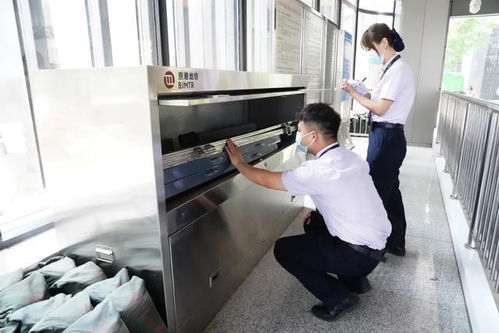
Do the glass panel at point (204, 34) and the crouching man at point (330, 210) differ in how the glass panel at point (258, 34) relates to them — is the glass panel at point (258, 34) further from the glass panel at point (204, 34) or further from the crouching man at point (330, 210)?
the crouching man at point (330, 210)

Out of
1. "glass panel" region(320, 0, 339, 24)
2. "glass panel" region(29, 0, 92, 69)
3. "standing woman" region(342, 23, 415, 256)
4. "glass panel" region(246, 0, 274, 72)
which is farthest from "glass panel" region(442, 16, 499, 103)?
"glass panel" region(29, 0, 92, 69)

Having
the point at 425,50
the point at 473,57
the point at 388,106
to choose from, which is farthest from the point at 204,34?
the point at 473,57

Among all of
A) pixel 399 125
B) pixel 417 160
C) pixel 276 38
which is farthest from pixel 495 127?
pixel 417 160

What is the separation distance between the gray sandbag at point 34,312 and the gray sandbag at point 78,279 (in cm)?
10

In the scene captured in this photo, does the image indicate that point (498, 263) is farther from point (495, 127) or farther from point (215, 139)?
point (215, 139)

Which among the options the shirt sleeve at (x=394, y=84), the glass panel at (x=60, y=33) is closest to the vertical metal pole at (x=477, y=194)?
the shirt sleeve at (x=394, y=84)

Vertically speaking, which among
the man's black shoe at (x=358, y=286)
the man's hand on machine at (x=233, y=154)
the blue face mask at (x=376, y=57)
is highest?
the blue face mask at (x=376, y=57)

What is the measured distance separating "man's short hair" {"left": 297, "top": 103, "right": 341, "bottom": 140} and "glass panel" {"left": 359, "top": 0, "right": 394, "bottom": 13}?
6.86 meters

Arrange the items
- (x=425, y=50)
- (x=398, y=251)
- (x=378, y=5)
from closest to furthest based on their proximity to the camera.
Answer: (x=398, y=251) → (x=425, y=50) → (x=378, y=5)

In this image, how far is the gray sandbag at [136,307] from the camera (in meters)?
1.25

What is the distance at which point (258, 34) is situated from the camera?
3537mm

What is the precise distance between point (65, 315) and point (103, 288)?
18 cm

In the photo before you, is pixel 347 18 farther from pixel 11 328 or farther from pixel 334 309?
pixel 11 328

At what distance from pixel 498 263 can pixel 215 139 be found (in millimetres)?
1497
